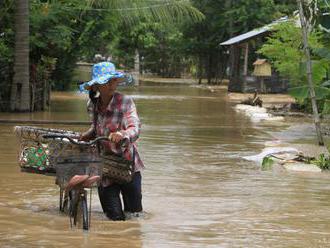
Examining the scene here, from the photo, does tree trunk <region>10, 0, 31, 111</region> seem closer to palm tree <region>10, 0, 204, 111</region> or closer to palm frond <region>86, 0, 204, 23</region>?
palm tree <region>10, 0, 204, 111</region>

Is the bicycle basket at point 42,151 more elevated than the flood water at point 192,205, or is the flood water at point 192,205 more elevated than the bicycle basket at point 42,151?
the bicycle basket at point 42,151

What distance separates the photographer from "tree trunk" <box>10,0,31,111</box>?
20469 mm

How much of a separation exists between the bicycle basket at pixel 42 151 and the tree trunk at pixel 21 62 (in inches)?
552

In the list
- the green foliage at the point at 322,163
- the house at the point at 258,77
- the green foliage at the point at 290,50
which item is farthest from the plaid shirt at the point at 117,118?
the house at the point at 258,77

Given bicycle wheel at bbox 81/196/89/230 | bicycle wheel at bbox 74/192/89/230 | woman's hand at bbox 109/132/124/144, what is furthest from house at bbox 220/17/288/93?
woman's hand at bbox 109/132/124/144

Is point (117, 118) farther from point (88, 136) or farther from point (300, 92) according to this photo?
point (300, 92)

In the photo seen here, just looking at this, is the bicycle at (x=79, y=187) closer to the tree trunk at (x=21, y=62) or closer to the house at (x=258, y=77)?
the tree trunk at (x=21, y=62)

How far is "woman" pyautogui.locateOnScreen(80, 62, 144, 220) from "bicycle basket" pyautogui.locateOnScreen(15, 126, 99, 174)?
0.93 feet

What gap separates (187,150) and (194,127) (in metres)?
4.90

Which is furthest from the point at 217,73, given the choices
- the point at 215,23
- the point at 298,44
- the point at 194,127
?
the point at 194,127

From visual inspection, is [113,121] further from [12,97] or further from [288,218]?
[12,97]

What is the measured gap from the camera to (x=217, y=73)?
5769cm

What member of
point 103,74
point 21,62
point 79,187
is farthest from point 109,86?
point 21,62

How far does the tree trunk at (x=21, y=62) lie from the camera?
20469mm
